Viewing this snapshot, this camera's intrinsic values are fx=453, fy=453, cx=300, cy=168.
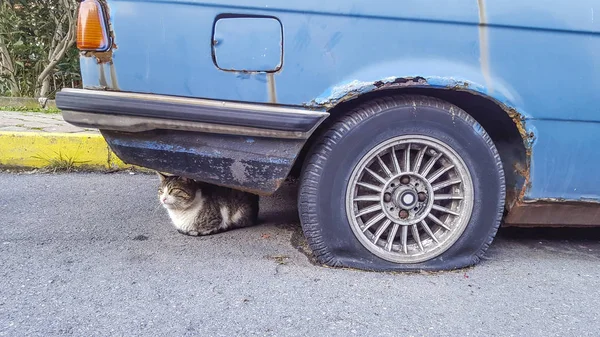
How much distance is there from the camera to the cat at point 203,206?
2.62 m

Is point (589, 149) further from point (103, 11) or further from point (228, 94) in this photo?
point (103, 11)

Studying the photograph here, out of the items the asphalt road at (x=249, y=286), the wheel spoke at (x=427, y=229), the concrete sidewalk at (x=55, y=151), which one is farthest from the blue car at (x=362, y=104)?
the concrete sidewalk at (x=55, y=151)

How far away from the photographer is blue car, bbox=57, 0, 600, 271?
190 cm

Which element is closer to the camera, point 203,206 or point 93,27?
point 93,27

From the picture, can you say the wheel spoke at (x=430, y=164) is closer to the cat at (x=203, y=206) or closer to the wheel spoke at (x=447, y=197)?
the wheel spoke at (x=447, y=197)

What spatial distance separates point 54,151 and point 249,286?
2672 millimetres

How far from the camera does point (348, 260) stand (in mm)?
2137

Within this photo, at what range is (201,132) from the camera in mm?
1954

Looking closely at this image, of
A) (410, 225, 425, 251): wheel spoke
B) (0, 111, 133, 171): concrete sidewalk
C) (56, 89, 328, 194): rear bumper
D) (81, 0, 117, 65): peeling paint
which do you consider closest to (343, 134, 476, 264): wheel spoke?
(410, 225, 425, 251): wheel spoke

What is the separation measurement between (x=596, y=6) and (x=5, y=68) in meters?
7.55

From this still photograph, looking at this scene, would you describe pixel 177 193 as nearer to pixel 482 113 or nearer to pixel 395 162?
pixel 395 162

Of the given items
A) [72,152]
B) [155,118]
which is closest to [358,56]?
[155,118]

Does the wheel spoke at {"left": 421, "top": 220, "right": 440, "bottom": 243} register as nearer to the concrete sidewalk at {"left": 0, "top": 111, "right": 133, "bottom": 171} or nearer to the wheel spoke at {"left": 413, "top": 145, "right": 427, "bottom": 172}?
the wheel spoke at {"left": 413, "top": 145, "right": 427, "bottom": 172}

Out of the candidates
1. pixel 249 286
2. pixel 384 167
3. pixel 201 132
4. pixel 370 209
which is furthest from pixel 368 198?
pixel 201 132
